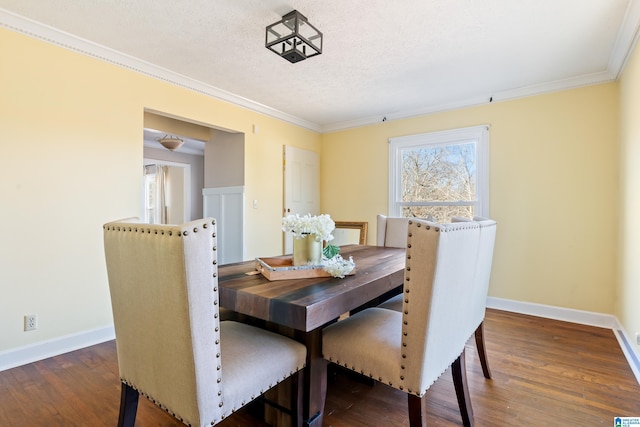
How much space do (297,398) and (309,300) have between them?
0.51 metres

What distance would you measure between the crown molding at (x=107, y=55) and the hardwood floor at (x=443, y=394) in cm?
231

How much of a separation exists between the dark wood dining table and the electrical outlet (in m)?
1.68

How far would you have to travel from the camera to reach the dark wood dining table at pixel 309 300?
1092 millimetres

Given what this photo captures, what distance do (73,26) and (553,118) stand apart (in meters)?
4.23

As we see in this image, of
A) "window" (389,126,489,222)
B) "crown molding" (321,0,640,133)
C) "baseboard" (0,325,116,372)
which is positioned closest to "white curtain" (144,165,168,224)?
"crown molding" (321,0,640,133)

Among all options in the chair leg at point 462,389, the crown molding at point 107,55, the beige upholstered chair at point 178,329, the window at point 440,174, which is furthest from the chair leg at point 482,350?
the crown molding at point 107,55

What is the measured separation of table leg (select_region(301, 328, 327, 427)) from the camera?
131 cm

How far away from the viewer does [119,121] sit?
2.65 m

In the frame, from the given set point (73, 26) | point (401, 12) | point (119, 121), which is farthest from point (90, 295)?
point (401, 12)

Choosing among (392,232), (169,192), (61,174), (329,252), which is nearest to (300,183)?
(392,232)

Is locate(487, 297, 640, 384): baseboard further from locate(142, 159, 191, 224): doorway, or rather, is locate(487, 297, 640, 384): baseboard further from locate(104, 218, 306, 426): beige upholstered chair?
locate(142, 159, 191, 224): doorway

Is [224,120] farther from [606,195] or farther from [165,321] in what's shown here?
[606,195]

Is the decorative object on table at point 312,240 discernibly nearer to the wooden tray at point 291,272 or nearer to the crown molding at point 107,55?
the wooden tray at point 291,272

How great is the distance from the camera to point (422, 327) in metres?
1.09
